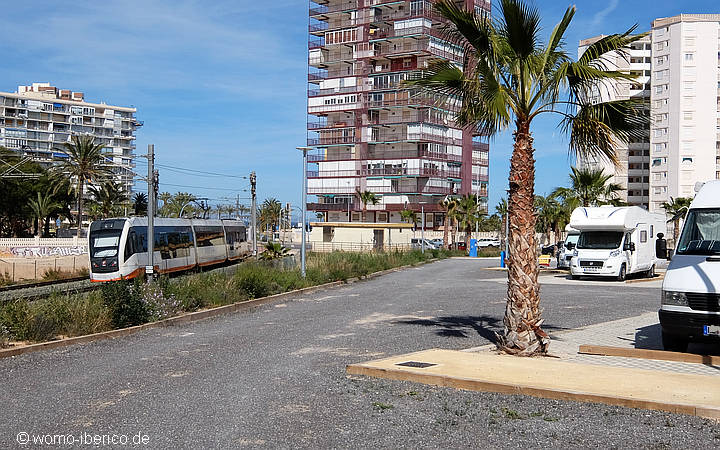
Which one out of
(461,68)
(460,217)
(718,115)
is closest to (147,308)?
(461,68)

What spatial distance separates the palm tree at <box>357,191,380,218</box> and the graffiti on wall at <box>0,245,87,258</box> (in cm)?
4216

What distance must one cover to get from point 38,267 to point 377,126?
58351 mm

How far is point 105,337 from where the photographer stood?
13789 millimetres

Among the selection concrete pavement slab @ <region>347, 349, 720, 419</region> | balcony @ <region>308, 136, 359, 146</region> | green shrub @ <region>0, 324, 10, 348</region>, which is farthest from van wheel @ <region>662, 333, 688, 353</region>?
balcony @ <region>308, 136, 359, 146</region>

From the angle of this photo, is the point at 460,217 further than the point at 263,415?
Yes

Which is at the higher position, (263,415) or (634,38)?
(634,38)

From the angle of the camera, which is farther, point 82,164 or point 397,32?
point 397,32

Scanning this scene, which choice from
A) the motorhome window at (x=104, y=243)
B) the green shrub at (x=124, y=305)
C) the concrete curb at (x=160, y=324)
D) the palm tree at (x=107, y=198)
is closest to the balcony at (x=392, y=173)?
the palm tree at (x=107, y=198)

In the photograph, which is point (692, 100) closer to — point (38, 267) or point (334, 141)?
point (334, 141)

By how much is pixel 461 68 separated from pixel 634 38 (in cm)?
281

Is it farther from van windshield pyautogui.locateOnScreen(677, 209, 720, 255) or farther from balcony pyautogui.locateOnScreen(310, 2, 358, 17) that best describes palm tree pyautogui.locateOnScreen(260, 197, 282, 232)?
van windshield pyautogui.locateOnScreen(677, 209, 720, 255)

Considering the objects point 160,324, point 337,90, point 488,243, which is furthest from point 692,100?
point 160,324

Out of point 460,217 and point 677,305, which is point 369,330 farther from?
point 460,217

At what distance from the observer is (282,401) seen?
808cm
